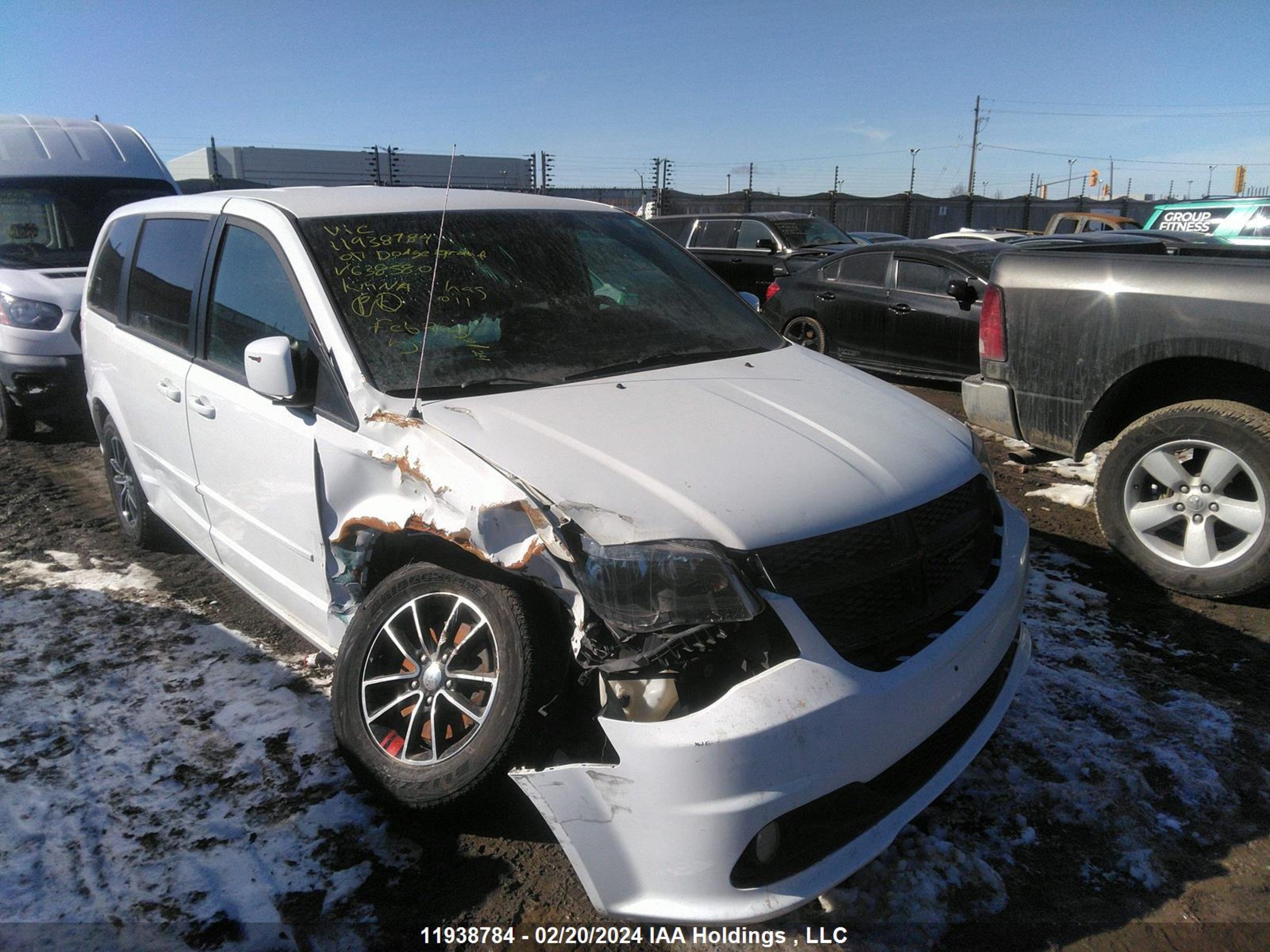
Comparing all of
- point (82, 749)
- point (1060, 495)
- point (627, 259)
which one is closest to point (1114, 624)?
point (1060, 495)

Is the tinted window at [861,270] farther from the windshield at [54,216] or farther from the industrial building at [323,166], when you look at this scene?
the industrial building at [323,166]

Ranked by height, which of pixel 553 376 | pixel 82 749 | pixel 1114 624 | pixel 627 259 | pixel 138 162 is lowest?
pixel 82 749

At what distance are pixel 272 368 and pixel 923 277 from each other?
7091 millimetres

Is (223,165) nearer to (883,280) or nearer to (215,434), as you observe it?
(883,280)

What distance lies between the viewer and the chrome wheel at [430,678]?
233 cm

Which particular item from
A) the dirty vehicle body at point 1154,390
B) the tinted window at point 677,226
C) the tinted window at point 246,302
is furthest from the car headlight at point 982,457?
the tinted window at point 677,226

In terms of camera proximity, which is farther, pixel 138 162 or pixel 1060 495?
pixel 138 162

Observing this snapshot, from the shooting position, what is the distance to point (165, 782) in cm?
275

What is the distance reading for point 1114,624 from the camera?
3.74m

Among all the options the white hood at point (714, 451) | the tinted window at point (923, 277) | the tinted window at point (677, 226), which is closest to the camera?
the white hood at point (714, 451)

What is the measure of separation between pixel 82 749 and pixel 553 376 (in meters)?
2.02

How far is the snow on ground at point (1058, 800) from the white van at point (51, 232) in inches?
238

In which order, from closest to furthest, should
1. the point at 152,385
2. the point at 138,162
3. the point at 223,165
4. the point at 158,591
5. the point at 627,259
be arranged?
the point at 627,259, the point at 152,385, the point at 158,591, the point at 138,162, the point at 223,165

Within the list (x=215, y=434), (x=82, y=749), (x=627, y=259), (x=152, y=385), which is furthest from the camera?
(x=152, y=385)
